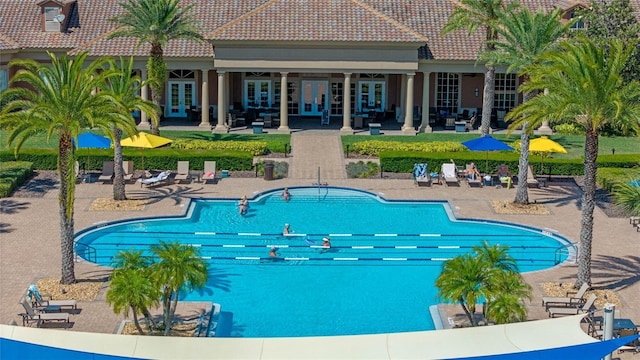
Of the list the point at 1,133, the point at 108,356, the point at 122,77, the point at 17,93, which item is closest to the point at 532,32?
the point at 122,77

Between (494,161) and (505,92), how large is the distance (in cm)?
1349

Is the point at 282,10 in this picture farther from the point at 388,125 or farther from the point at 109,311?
the point at 109,311

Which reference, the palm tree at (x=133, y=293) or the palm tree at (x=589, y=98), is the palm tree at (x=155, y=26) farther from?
the palm tree at (x=133, y=293)

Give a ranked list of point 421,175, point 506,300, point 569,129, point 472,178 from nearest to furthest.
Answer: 1. point 506,300
2. point 472,178
3. point 421,175
4. point 569,129

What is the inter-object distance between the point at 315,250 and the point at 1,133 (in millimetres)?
23933

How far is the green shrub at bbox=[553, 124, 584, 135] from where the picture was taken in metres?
55.3

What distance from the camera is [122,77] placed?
39.7m

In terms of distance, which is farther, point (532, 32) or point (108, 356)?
point (532, 32)

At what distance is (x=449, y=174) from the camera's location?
4569cm

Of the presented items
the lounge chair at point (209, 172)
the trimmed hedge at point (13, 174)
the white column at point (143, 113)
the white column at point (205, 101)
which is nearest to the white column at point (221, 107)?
the white column at point (205, 101)

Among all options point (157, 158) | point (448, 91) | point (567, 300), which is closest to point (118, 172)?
point (157, 158)

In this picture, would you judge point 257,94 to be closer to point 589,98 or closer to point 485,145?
point 485,145

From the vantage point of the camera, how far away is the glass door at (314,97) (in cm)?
5931

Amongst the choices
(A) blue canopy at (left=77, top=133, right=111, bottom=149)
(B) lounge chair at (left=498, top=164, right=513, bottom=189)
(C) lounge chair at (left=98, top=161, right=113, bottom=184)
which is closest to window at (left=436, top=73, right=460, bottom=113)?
(B) lounge chair at (left=498, top=164, right=513, bottom=189)
